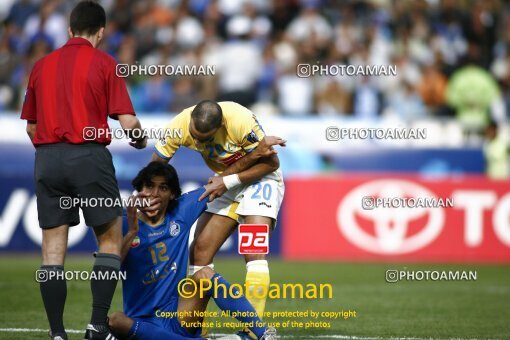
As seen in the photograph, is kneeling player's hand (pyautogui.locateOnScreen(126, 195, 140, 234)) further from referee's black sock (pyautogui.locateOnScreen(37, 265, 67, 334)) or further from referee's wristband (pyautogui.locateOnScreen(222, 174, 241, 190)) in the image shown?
referee's wristband (pyautogui.locateOnScreen(222, 174, 241, 190))

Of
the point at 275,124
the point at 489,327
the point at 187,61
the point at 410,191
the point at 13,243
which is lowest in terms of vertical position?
the point at 489,327

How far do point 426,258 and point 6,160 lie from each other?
299 inches

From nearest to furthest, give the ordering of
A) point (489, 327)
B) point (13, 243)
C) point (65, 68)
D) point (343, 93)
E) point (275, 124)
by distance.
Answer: point (65, 68), point (489, 327), point (13, 243), point (275, 124), point (343, 93)

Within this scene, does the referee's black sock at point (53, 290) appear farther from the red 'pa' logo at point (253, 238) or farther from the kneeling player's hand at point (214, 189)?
the red 'pa' logo at point (253, 238)

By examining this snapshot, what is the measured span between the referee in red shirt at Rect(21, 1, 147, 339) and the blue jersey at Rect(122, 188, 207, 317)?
0.40 meters

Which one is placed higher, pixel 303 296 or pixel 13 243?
pixel 13 243

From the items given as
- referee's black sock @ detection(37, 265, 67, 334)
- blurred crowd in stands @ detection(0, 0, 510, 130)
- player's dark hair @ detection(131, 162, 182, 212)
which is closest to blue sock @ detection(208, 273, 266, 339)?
player's dark hair @ detection(131, 162, 182, 212)

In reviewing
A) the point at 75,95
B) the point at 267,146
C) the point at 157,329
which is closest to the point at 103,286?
the point at 157,329

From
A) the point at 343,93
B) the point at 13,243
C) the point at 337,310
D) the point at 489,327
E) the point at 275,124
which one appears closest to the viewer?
the point at 489,327

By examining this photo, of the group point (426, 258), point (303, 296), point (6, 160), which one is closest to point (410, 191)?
point (426, 258)

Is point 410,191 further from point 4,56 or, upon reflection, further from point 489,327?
point 4,56

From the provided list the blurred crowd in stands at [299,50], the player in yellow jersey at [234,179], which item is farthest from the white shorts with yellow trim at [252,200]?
the blurred crowd in stands at [299,50]

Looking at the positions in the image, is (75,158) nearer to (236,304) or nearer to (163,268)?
(163,268)

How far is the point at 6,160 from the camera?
56.4ft
